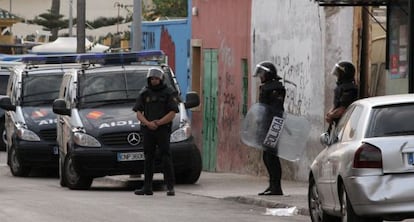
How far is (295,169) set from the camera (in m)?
21.8

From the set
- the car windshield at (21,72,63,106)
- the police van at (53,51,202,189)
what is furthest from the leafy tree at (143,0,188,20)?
the police van at (53,51,202,189)

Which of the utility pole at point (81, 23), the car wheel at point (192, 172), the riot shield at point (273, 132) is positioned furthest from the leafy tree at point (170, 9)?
the riot shield at point (273, 132)

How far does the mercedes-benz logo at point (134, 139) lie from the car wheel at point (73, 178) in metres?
0.90

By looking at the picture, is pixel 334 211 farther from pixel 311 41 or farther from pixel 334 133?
pixel 311 41

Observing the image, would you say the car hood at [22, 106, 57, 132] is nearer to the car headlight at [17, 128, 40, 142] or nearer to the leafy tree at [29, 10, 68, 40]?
the car headlight at [17, 128, 40, 142]

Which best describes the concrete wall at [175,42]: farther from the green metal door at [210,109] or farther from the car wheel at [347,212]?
the car wheel at [347,212]

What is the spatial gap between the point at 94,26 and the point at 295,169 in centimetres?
4847

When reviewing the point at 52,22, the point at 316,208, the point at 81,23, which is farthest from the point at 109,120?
the point at 52,22

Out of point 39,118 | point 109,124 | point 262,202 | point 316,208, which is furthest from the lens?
point 39,118

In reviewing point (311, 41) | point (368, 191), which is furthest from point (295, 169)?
point (368, 191)

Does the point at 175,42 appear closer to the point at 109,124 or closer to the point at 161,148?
the point at 109,124

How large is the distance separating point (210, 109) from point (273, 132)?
9235mm

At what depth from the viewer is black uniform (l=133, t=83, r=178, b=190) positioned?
17797 millimetres

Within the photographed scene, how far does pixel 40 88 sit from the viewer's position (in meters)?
24.5
